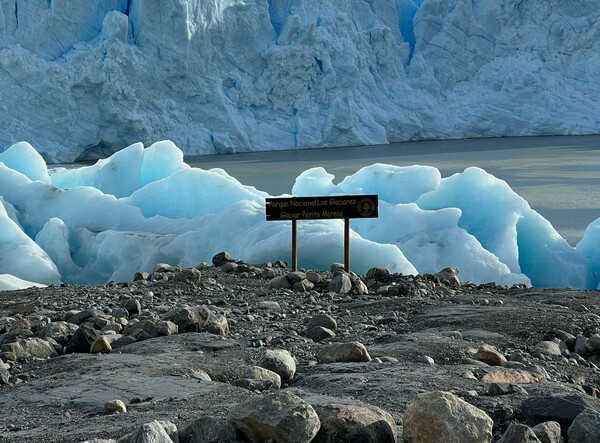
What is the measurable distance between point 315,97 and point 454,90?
17.0 feet

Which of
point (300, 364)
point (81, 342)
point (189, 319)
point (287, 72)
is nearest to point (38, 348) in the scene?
point (81, 342)

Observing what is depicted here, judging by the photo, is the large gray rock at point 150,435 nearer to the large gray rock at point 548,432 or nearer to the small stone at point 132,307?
the large gray rock at point 548,432

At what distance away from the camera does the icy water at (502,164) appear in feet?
35.2

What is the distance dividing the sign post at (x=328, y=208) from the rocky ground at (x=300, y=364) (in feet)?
1.91

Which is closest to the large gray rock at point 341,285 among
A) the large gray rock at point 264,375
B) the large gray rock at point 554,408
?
the large gray rock at point 264,375

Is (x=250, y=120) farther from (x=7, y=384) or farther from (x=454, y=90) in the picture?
(x=7, y=384)

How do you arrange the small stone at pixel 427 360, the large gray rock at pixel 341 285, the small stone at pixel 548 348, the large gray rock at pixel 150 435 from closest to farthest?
1. the large gray rock at pixel 150 435
2. the small stone at pixel 427 360
3. the small stone at pixel 548 348
4. the large gray rock at pixel 341 285

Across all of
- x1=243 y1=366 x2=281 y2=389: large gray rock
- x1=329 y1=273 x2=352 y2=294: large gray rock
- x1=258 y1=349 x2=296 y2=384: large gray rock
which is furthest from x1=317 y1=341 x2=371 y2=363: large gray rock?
x1=329 y1=273 x2=352 y2=294: large gray rock

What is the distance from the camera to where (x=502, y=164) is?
16.2 m

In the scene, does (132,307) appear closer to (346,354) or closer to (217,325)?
(217,325)

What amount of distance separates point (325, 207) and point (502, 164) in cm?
1147

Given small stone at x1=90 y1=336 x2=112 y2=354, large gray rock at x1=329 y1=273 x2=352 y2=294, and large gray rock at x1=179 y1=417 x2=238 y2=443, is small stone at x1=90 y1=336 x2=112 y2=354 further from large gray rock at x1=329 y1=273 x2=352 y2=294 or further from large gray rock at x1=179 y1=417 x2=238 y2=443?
large gray rock at x1=329 y1=273 x2=352 y2=294

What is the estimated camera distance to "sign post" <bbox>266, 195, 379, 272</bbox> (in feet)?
17.4

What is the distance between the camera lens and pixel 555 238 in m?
7.16
